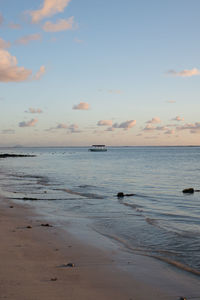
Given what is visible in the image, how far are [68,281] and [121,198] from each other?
1590 cm

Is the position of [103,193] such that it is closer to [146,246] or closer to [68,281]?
[146,246]

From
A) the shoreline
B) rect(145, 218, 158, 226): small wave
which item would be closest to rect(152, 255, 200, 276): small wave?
the shoreline

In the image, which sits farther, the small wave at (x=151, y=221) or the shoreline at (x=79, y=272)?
the small wave at (x=151, y=221)

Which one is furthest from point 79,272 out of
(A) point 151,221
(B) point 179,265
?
(A) point 151,221

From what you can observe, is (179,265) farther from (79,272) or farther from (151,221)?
(151,221)

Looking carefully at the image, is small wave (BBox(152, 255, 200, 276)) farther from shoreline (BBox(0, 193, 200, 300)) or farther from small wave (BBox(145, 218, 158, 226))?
small wave (BBox(145, 218, 158, 226))

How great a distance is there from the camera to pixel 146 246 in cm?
1102

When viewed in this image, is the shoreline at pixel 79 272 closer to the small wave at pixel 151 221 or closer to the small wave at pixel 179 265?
the small wave at pixel 179 265

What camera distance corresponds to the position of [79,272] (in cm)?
807

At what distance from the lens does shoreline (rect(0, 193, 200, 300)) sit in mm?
6812

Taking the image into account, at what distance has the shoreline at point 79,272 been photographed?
6812 mm

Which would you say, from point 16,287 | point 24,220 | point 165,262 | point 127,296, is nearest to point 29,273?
point 16,287

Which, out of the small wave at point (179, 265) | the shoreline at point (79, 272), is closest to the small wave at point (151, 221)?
the shoreline at point (79, 272)

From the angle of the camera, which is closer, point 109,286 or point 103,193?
point 109,286
